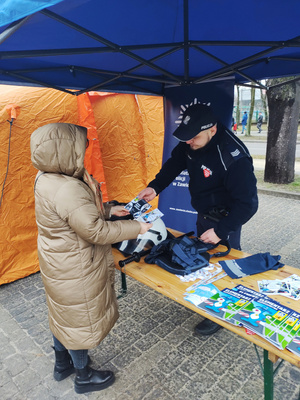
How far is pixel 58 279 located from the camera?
179 cm

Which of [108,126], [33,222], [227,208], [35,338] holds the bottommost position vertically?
[35,338]

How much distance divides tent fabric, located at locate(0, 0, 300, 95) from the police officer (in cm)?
53

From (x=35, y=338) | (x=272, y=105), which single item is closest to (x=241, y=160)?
(x=35, y=338)

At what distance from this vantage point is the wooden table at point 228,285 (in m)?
1.38

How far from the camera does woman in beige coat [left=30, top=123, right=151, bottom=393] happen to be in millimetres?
1606

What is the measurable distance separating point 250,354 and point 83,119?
3.40m

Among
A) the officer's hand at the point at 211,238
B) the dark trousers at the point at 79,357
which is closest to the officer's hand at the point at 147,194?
the officer's hand at the point at 211,238

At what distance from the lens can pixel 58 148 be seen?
1.61 meters

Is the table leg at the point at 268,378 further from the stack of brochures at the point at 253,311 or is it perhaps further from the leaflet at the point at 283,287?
the leaflet at the point at 283,287

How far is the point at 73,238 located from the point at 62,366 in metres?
1.22

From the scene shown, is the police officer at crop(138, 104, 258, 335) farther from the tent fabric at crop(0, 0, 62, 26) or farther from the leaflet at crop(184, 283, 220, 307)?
the tent fabric at crop(0, 0, 62, 26)

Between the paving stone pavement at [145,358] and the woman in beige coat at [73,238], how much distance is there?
0.45 meters

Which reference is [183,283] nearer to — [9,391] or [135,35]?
[9,391]

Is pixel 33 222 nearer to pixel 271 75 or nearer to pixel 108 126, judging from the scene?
pixel 108 126
